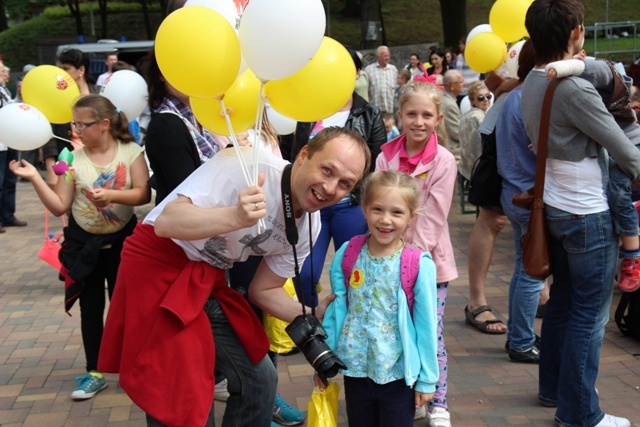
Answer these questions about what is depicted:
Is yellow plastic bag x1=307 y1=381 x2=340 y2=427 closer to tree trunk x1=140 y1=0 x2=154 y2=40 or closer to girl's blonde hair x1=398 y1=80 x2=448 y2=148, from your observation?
girl's blonde hair x1=398 y1=80 x2=448 y2=148

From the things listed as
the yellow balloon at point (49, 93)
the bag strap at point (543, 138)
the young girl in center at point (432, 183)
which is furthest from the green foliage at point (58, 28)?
the bag strap at point (543, 138)

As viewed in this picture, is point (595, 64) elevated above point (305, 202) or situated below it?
above

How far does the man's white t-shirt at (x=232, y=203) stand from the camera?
2803 millimetres

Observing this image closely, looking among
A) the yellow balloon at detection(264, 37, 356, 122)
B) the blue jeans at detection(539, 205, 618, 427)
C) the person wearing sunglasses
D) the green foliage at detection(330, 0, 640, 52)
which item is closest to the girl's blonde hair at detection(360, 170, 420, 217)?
the yellow balloon at detection(264, 37, 356, 122)

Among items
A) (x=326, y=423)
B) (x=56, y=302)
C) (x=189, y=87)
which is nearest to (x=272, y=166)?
(x=189, y=87)

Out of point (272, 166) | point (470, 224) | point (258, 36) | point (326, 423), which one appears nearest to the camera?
point (258, 36)

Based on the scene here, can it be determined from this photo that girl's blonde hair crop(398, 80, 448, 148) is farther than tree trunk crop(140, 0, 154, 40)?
No

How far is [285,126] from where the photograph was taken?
430 cm

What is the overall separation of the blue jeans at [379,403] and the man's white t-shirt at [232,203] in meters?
0.61

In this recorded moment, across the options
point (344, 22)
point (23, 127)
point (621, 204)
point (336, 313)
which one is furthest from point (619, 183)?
point (344, 22)

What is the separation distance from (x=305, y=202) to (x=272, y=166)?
0.18 metres

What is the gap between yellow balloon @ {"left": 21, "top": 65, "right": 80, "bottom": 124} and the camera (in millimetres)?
4746

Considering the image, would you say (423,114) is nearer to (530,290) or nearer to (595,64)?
(595,64)

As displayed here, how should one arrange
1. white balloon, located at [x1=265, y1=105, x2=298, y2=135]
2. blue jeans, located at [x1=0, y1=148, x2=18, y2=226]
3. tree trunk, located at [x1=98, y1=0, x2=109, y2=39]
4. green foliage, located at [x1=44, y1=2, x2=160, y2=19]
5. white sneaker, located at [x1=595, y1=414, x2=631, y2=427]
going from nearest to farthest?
1. white sneaker, located at [x1=595, y1=414, x2=631, y2=427]
2. white balloon, located at [x1=265, y1=105, x2=298, y2=135]
3. blue jeans, located at [x1=0, y1=148, x2=18, y2=226]
4. tree trunk, located at [x1=98, y1=0, x2=109, y2=39]
5. green foliage, located at [x1=44, y1=2, x2=160, y2=19]
